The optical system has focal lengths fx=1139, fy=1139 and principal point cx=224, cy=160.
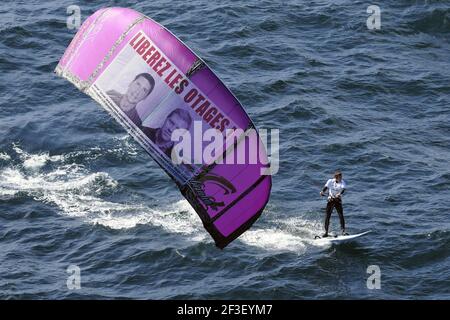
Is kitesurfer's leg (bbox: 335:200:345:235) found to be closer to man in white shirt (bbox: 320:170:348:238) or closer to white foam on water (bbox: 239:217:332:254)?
man in white shirt (bbox: 320:170:348:238)

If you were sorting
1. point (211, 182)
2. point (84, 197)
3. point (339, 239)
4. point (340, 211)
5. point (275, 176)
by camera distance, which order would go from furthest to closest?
point (275, 176), point (84, 197), point (339, 239), point (340, 211), point (211, 182)

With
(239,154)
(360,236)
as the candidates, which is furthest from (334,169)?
(239,154)

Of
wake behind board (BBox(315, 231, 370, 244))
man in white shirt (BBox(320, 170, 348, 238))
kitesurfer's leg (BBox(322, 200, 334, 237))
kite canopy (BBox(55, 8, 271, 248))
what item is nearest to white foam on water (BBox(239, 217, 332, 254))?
wake behind board (BBox(315, 231, 370, 244))

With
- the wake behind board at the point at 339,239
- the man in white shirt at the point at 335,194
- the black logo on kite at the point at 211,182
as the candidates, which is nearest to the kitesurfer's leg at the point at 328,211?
the man in white shirt at the point at 335,194

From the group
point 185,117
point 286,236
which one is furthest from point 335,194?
point 185,117

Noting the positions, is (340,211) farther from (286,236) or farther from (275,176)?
(275,176)
